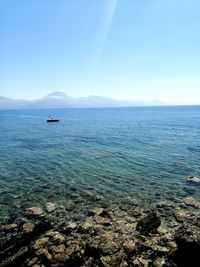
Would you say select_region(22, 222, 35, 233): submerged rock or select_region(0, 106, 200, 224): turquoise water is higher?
select_region(22, 222, 35, 233): submerged rock

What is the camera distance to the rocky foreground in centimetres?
1302

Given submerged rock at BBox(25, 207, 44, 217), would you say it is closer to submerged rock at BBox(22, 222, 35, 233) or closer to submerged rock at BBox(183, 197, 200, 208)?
submerged rock at BBox(22, 222, 35, 233)

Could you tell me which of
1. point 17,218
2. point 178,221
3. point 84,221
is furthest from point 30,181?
point 178,221

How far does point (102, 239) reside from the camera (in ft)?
48.9

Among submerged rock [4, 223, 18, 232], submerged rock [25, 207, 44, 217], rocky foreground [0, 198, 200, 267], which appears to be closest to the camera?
rocky foreground [0, 198, 200, 267]

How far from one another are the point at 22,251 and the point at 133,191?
1343 centimetres

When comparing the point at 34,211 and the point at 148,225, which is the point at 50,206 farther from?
the point at 148,225

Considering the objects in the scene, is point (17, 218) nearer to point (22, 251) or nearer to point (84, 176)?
point (22, 251)

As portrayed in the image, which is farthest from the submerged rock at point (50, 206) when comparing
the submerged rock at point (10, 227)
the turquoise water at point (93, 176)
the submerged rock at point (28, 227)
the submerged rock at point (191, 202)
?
the submerged rock at point (191, 202)

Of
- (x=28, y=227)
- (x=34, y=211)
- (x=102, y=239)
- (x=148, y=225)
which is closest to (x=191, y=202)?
(x=148, y=225)

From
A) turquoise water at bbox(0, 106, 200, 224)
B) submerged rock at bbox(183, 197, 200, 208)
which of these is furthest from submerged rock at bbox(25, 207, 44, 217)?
submerged rock at bbox(183, 197, 200, 208)

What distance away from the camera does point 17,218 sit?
736 inches

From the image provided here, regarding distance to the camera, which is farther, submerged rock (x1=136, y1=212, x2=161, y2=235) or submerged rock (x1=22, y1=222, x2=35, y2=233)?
submerged rock (x1=22, y1=222, x2=35, y2=233)

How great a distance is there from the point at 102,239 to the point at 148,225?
150 inches
